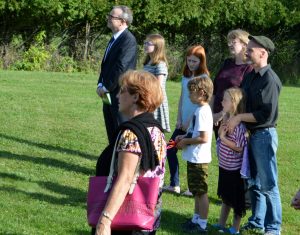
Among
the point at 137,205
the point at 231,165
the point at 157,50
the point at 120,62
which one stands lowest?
the point at 231,165

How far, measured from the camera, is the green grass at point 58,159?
729 centimetres

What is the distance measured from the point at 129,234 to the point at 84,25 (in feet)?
65.2

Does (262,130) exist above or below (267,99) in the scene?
below

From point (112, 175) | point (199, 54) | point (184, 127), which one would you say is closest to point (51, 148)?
point (184, 127)

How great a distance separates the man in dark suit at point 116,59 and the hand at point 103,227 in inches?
172

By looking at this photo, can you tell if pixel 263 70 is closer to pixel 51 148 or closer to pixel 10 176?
pixel 10 176

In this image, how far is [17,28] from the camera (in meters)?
23.0

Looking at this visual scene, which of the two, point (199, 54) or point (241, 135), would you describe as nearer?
point (241, 135)

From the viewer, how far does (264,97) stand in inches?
261

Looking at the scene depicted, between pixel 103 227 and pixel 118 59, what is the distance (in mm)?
4550

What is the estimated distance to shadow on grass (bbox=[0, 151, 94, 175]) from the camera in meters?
9.50

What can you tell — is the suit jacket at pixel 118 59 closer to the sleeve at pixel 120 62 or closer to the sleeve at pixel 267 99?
the sleeve at pixel 120 62

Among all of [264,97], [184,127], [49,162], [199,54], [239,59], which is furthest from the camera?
[49,162]

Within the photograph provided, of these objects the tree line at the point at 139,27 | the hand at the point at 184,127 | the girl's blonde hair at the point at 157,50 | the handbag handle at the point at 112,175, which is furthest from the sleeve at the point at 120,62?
the tree line at the point at 139,27
